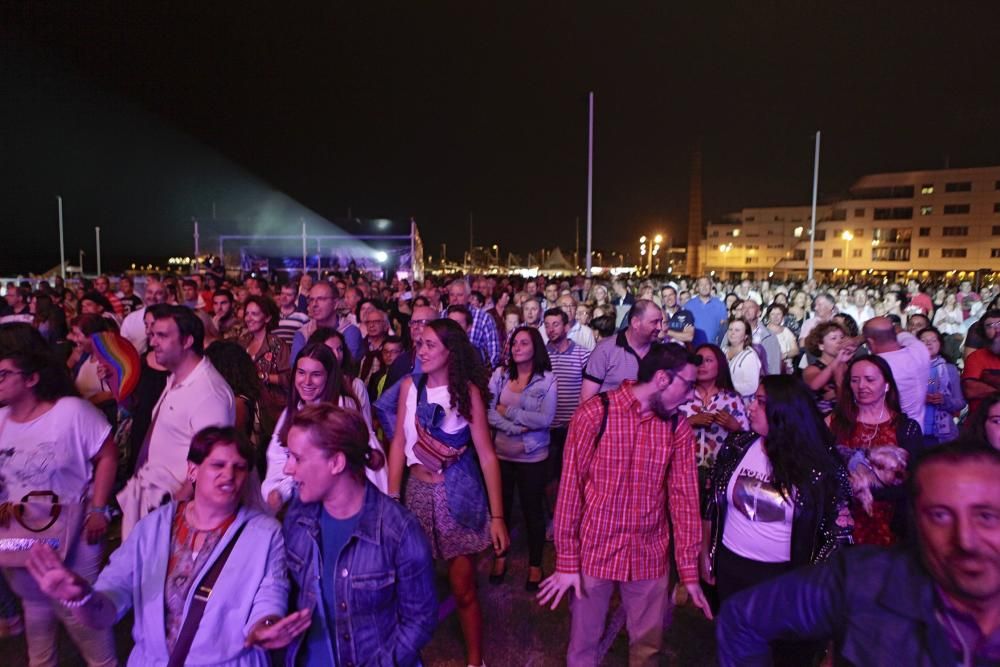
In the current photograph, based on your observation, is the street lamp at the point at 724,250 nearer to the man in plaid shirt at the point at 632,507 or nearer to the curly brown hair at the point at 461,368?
the curly brown hair at the point at 461,368

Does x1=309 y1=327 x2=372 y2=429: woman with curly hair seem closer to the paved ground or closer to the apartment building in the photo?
the paved ground

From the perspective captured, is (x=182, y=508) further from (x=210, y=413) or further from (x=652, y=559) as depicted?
(x=652, y=559)

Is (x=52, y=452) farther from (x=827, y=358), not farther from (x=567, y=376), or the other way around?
(x=827, y=358)

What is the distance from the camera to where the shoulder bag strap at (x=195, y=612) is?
2084mm

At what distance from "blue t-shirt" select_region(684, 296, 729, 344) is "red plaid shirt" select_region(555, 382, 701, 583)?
6085mm

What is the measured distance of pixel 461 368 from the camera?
3.50m

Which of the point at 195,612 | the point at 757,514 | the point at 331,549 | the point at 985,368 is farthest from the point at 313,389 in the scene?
the point at 985,368

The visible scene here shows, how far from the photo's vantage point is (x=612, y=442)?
9.75 ft

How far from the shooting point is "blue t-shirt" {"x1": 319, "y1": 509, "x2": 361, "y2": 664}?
→ 2201 millimetres

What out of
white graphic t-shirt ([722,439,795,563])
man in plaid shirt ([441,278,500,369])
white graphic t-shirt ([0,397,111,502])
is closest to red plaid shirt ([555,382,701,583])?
white graphic t-shirt ([722,439,795,563])

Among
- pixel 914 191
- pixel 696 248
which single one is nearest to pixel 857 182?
pixel 914 191

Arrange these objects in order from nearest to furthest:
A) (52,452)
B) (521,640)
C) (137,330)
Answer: (52,452) < (521,640) < (137,330)

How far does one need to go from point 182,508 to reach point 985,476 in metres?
2.41

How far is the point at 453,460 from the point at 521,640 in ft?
4.71
